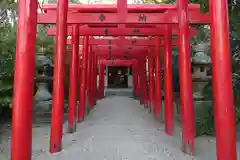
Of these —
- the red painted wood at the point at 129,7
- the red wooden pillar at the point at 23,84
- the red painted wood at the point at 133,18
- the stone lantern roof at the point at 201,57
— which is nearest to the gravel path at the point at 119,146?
the red wooden pillar at the point at 23,84

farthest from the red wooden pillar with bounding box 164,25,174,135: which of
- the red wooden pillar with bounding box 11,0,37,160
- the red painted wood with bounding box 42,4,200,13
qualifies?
the red wooden pillar with bounding box 11,0,37,160

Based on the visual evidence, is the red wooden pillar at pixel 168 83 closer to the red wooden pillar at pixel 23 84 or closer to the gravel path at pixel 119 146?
the gravel path at pixel 119 146

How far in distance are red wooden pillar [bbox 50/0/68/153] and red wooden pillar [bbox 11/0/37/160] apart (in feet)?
5.45

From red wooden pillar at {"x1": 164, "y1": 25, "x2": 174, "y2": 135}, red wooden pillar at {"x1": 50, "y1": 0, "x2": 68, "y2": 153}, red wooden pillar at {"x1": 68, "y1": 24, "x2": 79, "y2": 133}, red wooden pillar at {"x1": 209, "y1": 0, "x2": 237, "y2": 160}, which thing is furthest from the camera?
red wooden pillar at {"x1": 68, "y1": 24, "x2": 79, "y2": 133}

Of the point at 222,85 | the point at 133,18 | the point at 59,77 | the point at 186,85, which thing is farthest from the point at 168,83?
the point at 222,85

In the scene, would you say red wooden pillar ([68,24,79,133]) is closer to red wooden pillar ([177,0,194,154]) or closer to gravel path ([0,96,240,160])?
gravel path ([0,96,240,160])

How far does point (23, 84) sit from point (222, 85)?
82.6 inches

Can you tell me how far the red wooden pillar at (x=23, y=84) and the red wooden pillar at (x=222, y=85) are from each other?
1.99 m

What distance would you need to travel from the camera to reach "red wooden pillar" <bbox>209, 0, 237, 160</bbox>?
2.71m

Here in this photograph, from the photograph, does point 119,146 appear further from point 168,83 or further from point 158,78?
point 158,78

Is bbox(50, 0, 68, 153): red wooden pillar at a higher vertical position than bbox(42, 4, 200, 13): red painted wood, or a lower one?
lower

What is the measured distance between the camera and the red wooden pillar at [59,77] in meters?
4.62

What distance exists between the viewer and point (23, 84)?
2891 millimetres

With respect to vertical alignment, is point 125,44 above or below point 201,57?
above
